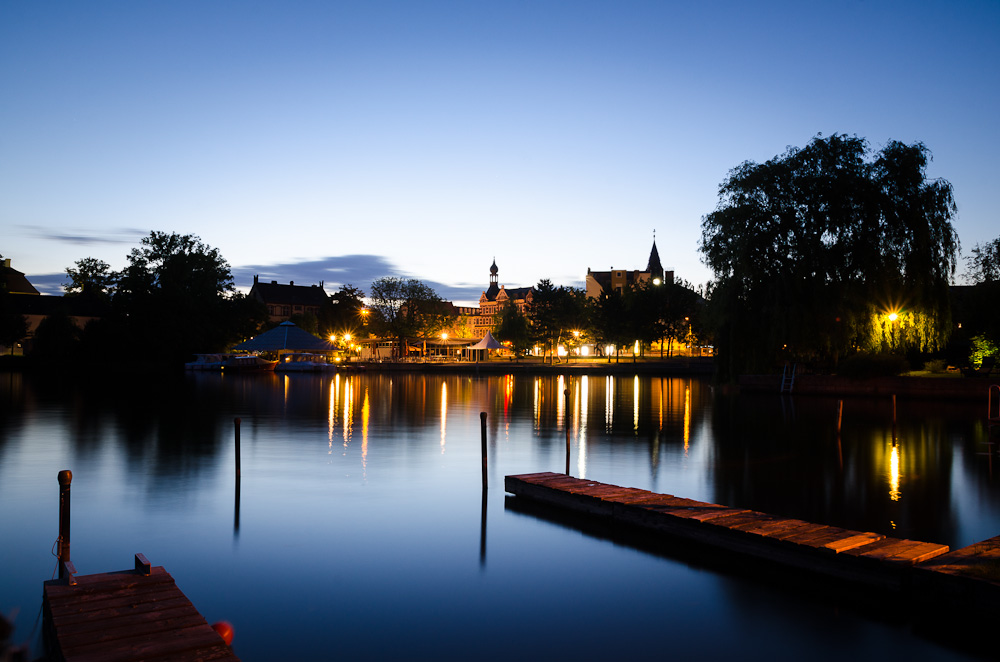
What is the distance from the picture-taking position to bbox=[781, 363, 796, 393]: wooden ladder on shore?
40000 mm

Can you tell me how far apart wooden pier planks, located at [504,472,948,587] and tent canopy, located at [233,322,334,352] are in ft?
230

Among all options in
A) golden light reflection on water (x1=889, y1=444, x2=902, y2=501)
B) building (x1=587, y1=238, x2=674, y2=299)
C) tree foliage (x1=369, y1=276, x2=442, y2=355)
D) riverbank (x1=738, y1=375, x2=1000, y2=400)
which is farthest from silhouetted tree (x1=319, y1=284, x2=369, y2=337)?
golden light reflection on water (x1=889, y1=444, x2=902, y2=501)

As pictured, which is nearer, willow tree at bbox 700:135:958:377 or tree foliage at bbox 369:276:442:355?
willow tree at bbox 700:135:958:377

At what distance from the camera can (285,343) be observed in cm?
7962

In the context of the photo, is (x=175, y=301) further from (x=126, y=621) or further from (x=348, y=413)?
(x=126, y=621)

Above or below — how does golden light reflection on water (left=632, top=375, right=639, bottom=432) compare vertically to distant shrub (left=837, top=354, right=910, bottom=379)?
below

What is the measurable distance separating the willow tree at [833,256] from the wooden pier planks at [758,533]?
2865 centimetres

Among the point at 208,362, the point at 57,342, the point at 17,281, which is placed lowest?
the point at 208,362

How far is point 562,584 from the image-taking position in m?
9.35

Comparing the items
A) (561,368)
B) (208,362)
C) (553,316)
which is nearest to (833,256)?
(561,368)

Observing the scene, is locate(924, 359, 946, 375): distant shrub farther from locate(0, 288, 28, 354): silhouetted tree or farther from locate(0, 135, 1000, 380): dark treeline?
locate(0, 288, 28, 354): silhouetted tree

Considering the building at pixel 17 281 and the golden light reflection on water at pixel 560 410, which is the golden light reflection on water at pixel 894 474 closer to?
the golden light reflection on water at pixel 560 410

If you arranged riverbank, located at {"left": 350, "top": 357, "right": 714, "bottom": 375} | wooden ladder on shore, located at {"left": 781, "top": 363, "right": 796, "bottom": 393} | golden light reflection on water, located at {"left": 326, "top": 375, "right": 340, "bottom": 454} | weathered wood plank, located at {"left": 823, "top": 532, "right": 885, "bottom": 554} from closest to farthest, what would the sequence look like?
weathered wood plank, located at {"left": 823, "top": 532, "right": 885, "bottom": 554}
golden light reflection on water, located at {"left": 326, "top": 375, "right": 340, "bottom": 454}
wooden ladder on shore, located at {"left": 781, "top": 363, "right": 796, "bottom": 393}
riverbank, located at {"left": 350, "top": 357, "right": 714, "bottom": 375}

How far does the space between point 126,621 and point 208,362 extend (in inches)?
2978
